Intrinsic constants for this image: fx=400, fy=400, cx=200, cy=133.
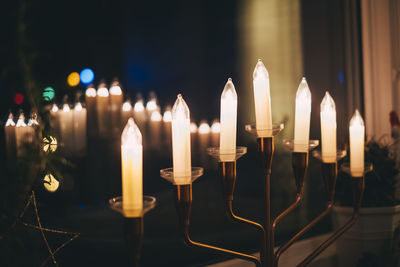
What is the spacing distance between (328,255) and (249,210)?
1.11 ft

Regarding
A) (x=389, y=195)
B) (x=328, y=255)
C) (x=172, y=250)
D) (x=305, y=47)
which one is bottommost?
(x=328, y=255)

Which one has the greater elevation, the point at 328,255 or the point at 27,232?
the point at 27,232

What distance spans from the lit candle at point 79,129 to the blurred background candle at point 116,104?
0.07 meters

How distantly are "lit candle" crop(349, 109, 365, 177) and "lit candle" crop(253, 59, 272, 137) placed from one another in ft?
0.70

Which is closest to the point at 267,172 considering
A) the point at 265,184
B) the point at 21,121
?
the point at 265,184

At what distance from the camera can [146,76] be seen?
3.39ft

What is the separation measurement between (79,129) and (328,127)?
558 millimetres

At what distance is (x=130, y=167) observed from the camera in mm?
573

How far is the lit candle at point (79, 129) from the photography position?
0.93 m

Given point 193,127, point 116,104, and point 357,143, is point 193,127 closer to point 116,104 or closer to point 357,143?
point 116,104

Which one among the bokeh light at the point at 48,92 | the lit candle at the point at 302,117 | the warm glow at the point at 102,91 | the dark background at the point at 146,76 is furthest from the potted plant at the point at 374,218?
the bokeh light at the point at 48,92

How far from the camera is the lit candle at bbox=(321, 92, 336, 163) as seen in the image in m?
0.81

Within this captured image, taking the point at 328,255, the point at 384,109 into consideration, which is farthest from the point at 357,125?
the point at 384,109

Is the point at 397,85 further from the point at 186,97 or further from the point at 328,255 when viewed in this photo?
the point at 186,97
